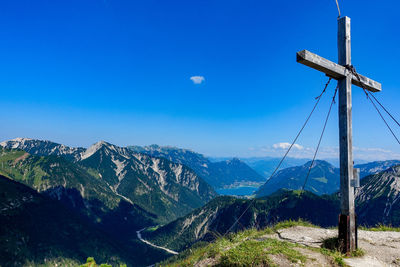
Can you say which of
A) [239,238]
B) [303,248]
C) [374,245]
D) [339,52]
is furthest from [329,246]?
[339,52]

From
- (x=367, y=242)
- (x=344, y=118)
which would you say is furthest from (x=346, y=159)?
(x=367, y=242)

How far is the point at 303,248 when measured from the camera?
9734 millimetres

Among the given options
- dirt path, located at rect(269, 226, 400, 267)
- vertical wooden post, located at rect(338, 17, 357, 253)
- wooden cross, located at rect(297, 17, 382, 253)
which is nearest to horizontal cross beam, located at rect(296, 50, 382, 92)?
wooden cross, located at rect(297, 17, 382, 253)

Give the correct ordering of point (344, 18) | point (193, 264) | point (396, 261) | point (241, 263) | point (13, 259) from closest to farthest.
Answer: point (241, 263)
point (396, 261)
point (193, 264)
point (344, 18)
point (13, 259)

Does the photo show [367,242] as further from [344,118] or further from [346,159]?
[344,118]

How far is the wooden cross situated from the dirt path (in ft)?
2.76

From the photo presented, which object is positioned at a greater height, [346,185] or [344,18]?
[344,18]

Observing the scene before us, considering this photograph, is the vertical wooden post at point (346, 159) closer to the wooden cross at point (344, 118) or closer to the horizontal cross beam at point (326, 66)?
the wooden cross at point (344, 118)

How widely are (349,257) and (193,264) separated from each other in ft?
21.3

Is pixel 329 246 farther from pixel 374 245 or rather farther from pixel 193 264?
pixel 193 264

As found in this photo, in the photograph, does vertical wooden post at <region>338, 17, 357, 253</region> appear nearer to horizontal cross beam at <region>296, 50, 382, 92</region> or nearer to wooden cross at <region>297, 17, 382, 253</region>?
wooden cross at <region>297, 17, 382, 253</region>

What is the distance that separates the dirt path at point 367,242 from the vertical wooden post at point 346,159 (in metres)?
0.84

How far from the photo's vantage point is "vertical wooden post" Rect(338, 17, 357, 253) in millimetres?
10242

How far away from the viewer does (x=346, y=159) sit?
10516mm
